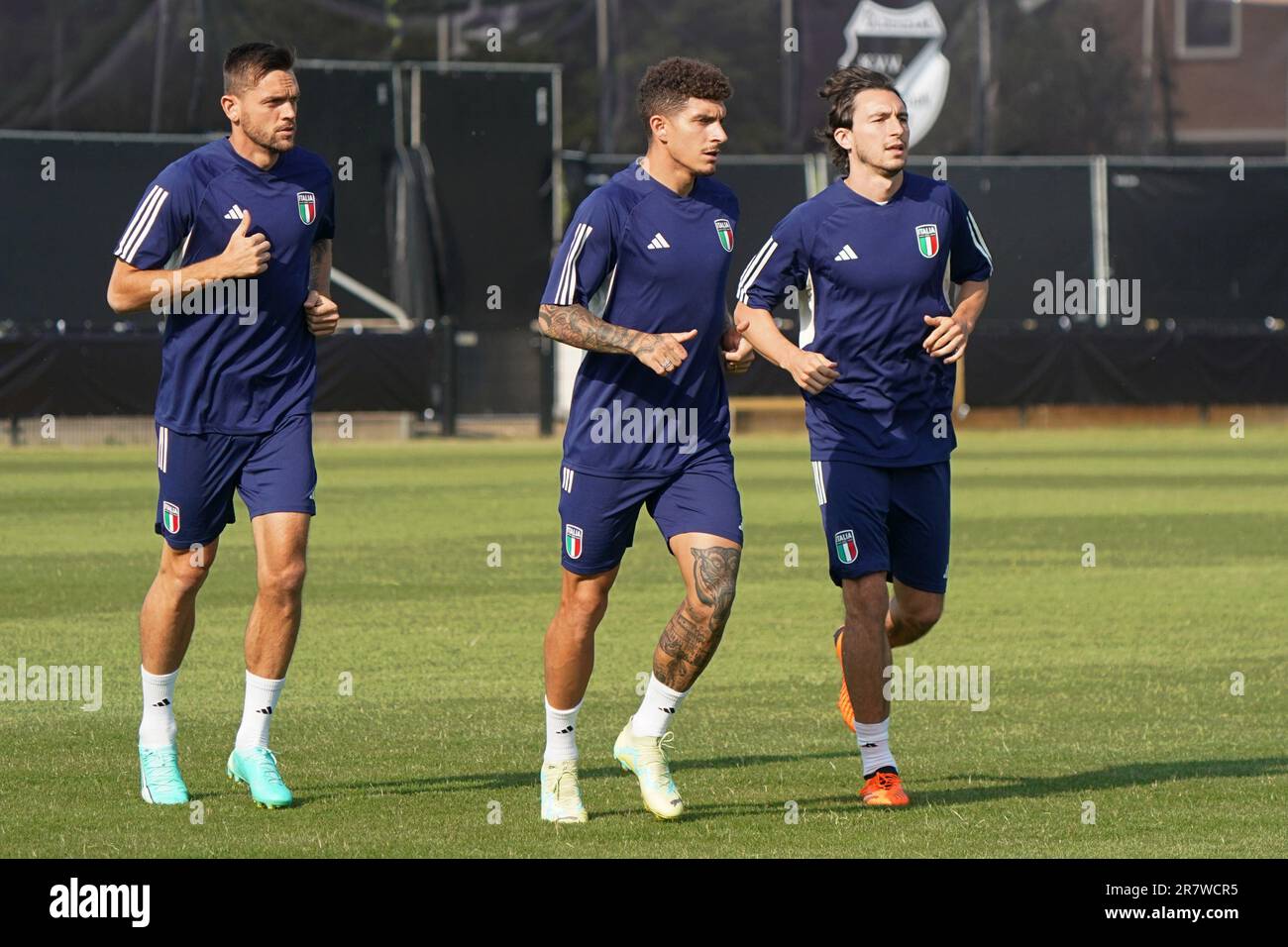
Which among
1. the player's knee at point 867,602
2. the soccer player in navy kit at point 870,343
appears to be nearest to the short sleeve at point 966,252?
the soccer player in navy kit at point 870,343

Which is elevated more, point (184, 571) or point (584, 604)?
point (184, 571)

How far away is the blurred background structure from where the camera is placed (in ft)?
112

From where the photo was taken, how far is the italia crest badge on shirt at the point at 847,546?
802 cm

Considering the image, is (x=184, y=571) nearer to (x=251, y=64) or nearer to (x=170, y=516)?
(x=170, y=516)

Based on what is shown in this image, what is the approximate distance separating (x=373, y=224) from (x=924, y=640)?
80.7 ft

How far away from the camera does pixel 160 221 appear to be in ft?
25.2

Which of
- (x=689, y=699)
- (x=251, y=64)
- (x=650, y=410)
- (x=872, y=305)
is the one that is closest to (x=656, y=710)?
(x=650, y=410)

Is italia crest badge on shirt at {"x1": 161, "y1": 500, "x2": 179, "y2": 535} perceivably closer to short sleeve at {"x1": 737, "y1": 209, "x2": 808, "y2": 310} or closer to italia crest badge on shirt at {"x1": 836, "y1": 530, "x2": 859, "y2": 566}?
short sleeve at {"x1": 737, "y1": 209, "x2": 808, "y2": 310}

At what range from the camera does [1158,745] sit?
9250 millimetres

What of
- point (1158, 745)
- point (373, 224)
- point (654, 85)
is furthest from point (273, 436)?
point (373, 224)

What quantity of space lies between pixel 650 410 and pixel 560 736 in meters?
1.17

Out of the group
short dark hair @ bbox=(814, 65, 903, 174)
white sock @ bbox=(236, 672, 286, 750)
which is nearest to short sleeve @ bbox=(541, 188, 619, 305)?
short dark hair @ bbox=(814, 65, 903, 174)
